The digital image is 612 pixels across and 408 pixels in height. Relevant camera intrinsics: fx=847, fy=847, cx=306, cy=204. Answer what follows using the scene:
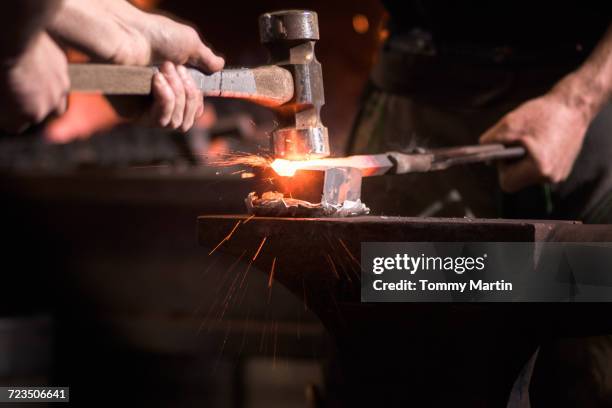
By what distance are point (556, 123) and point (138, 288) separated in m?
1.71

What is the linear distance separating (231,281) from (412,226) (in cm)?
192

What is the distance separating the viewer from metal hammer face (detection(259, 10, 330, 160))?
4.34 feet

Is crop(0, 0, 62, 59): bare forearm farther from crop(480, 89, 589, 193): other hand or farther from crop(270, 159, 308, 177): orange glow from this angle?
crop(480, 89, 589, 193): other hand

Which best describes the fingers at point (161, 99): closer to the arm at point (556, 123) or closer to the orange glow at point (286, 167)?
the orange glow at point (286, 167)

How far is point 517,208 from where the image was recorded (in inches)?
72.3

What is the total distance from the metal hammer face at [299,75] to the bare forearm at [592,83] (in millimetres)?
623

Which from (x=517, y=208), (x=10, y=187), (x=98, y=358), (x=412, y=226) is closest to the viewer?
(x=412, y=226)

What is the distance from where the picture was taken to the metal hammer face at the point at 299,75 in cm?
132

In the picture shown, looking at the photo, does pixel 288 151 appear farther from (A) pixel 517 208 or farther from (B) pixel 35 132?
(B) pixel 35 132

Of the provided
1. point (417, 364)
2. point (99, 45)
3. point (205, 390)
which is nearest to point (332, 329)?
point (417, 364)

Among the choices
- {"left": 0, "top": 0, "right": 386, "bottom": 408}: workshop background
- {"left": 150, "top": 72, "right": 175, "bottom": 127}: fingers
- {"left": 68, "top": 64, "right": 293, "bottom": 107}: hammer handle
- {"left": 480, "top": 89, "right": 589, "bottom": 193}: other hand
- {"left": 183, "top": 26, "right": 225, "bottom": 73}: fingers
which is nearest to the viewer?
{"left": 68, "top": 64, "right": 293, "bottom": 107}: hammer handle

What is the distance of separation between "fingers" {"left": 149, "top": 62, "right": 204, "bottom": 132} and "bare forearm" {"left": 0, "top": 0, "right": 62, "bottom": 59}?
253 mm

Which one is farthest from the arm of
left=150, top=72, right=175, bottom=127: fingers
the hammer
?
left=150, top=72, right=175, bottom=127: fingers

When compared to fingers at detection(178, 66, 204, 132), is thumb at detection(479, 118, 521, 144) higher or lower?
higher
